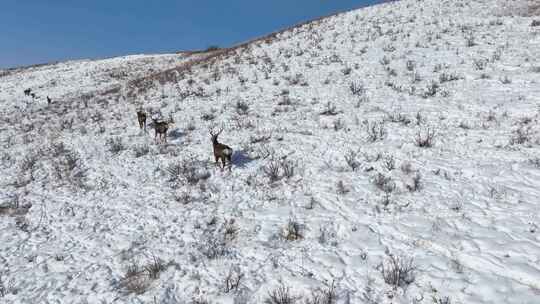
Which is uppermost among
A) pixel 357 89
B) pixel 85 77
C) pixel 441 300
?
pixel 85 77

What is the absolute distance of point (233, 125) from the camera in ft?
35.6

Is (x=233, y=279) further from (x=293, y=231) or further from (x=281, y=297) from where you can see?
(x=293, y=231)

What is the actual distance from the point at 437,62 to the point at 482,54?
4.85ft

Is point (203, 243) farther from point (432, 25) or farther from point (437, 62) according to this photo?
point (432, 25)

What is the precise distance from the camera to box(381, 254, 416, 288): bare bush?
4.23m

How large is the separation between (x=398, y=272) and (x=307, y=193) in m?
2.47

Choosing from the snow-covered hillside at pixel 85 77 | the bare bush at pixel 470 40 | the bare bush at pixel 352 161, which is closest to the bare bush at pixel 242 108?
the bare bush at pixel 352 161

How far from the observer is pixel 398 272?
170 inches

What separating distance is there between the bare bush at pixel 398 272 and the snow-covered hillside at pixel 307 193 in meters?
0.03

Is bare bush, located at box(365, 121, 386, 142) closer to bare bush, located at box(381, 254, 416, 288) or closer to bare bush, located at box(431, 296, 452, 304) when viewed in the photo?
bare bush, located at box(381, 254, 416, 288)

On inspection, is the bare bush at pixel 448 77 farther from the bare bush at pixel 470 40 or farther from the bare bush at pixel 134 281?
the bare bush at pixel 134 281

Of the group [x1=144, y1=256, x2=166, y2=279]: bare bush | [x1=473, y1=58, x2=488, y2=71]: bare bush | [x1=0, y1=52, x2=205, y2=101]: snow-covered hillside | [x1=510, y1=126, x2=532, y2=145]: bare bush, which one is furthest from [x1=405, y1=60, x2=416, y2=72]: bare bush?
[x1=0, y1=52, x2=205, y2=101]: snow-covered hillside

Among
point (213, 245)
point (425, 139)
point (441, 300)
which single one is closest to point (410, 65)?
point (425, 139)

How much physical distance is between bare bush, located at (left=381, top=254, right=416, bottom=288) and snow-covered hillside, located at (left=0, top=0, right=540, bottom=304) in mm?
25
